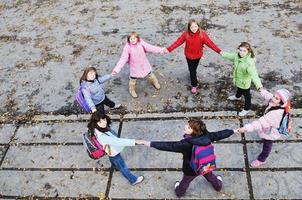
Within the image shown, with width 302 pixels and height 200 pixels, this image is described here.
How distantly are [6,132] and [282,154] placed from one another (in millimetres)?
5070

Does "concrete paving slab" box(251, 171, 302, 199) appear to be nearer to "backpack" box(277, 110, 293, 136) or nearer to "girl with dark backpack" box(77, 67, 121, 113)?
"backpack" box(277, 110, 293, 136)

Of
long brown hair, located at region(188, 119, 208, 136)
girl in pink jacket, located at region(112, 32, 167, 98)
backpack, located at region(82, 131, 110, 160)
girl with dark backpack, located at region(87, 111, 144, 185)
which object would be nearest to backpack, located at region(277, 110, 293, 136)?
long brown hair, located at region(188, 119, 208, 136)

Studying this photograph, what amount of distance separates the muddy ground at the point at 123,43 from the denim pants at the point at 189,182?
194cm

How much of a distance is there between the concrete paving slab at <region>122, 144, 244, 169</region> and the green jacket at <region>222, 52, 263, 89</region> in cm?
109

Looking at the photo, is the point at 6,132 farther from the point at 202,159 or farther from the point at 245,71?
the point at 245,71

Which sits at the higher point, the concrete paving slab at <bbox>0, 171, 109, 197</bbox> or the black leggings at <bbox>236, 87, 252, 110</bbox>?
the black leggings at <bbox>236, 87, 252, 110</bbox>

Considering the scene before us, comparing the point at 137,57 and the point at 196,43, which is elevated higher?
the point at 196,43

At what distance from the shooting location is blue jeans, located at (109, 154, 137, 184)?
577cm

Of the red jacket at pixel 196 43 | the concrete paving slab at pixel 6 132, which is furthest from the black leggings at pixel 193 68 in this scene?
the concrete paving slab at pixel 6 132

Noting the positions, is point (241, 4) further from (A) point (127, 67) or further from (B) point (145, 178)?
(B) point (145, 178)

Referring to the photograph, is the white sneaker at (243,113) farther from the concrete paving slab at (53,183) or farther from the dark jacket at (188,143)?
the concrete paving slab at (53,183)

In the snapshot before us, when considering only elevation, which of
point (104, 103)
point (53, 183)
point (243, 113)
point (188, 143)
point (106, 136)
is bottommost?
point (53, 183)

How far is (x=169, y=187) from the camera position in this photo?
6105 millimetres

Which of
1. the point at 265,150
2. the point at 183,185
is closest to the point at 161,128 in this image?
the point at 183,185
